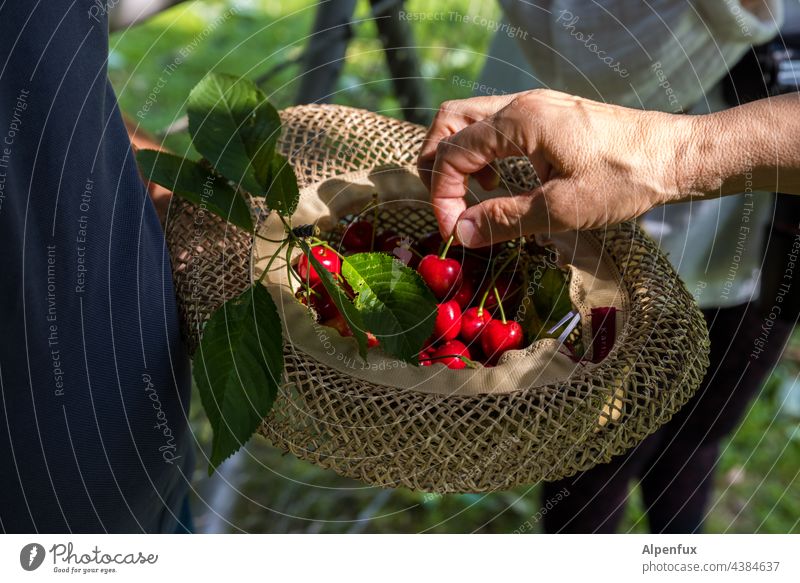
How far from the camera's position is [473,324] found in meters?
0.53

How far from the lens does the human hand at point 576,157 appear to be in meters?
0.47

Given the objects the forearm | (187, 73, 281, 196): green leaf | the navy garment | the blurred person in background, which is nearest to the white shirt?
the blurred person in background

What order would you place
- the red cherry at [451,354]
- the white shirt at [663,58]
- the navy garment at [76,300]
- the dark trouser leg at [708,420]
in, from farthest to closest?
the dark trouser leg at [708,420]
the white shirt at [663,58]
the red cherry at [451,354]
the navy garment at [76,300]

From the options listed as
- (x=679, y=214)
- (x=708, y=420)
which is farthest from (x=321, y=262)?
(x=708, y=420)

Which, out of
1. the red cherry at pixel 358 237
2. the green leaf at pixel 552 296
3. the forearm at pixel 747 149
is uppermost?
the forearm at pixel 747 149

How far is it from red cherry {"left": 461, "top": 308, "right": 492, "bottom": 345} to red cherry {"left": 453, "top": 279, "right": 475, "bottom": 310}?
21 millimetres

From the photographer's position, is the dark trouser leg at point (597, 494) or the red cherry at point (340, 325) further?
the dark trouser leg at point (597, 494)

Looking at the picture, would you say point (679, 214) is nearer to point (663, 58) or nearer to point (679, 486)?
point (663, 58)

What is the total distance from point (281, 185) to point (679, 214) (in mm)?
480

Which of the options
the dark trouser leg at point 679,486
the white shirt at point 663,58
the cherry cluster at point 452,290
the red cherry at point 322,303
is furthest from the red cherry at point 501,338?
the dark trouser leg at point 679,486

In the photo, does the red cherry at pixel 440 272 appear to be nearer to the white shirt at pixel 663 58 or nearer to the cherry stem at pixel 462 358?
the cherry stem at pixel 462 358

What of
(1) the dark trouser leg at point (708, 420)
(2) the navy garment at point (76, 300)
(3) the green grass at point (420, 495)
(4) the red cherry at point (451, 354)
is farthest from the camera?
(3) the green grass at point (420, 495)

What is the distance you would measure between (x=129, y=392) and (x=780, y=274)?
617 millimetres
